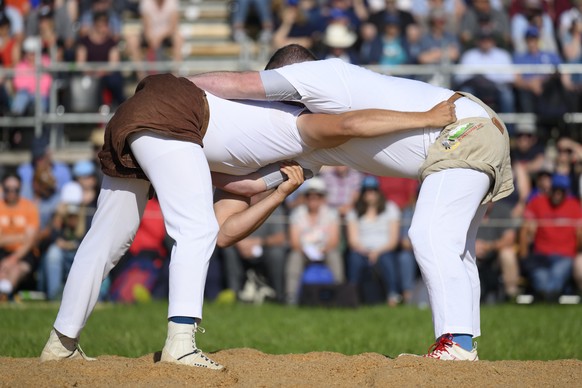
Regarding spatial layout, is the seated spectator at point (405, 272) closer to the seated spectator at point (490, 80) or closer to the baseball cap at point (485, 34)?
the seated spectator at point (490, 80)

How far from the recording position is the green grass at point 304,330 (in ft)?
27.8

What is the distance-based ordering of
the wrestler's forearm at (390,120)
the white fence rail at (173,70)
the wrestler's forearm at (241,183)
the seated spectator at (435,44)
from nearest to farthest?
the wrestler's forearm at (390,120) < the wrestler's forearm at (241,183) < the white fence rail at (173,70) < the seated spectator at (435,44)

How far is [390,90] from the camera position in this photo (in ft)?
20.6

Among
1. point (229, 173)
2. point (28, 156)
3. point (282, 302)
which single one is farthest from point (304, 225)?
point (229, 173)

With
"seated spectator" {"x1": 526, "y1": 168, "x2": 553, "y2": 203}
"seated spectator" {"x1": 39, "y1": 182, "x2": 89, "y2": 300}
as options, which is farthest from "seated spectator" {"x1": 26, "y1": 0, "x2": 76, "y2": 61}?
"seated spectator" {"x1": 526, "y1": 168, "x2": 553, "y2": 203}

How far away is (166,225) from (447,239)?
1.67 meters

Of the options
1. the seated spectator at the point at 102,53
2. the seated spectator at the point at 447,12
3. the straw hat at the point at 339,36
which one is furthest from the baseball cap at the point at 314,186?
the seated spectator at the point at 447,12

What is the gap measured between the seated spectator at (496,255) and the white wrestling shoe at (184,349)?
7.36 m

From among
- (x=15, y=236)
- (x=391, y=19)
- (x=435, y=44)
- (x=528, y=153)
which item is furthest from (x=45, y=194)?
(x=528, y=153)

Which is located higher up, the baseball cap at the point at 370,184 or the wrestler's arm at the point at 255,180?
the wrestler's arm at the point at 255,180

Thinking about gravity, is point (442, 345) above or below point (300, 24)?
below

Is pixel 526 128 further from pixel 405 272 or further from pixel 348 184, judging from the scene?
pixel 405 272

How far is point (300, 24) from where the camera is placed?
16.4m

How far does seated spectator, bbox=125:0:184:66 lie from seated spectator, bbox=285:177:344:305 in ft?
14.7
